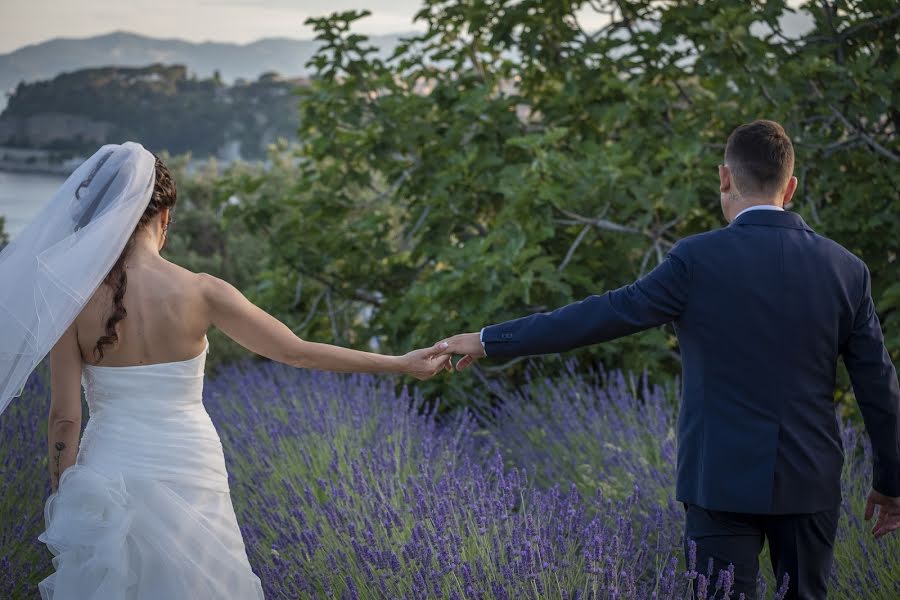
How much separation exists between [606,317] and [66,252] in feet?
4.59

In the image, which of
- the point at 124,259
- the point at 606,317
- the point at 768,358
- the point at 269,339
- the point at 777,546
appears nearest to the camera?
the point at 768,358

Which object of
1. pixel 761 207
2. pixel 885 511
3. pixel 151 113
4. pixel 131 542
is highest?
pixel 151 113

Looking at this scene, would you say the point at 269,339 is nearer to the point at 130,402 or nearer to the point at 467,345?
the point at 130,402

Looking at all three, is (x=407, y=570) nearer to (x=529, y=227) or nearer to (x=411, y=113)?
(x=529, y=227)

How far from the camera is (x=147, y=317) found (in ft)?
8.05

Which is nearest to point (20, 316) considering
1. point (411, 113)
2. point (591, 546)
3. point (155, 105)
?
point (591, 546)

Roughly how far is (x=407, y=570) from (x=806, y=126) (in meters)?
3.38

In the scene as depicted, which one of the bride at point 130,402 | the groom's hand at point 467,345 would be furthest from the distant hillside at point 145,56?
the bride at point 130,402

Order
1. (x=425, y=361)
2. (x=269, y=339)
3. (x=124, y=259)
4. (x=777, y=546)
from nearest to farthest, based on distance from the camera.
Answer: (x=777, y=546), (x=124, y=259), (x=269, y=339), (x=425, y=361)

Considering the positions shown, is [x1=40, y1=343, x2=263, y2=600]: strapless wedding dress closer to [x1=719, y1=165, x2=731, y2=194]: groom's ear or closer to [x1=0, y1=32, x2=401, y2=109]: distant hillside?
[x1=719, y1=165, x2=731, y2=194]: groom's ear

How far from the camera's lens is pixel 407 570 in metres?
2.42

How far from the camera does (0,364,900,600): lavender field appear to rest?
231 cm

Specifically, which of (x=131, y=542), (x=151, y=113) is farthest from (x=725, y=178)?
(x=151, y=113)

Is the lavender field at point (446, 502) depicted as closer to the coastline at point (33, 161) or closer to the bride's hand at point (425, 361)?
the bride's hand at point (425, 361)
